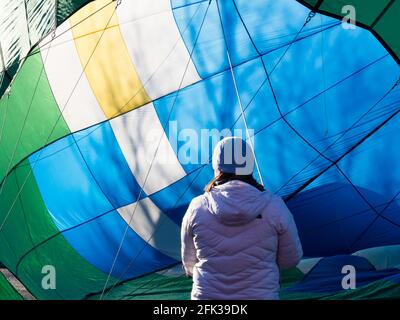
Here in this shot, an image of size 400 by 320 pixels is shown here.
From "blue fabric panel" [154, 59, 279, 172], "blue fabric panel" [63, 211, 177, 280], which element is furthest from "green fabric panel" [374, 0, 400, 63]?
"blue fabric panel" [63, 211, 177, 280]

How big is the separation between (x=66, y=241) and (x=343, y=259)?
127cm

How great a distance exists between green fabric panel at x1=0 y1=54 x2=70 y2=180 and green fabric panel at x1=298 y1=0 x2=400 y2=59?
1.22 metres

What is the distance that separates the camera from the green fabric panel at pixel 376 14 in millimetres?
3225

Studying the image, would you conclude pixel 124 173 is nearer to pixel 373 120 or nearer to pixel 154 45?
pixel 154 45

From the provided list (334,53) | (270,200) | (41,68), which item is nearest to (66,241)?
(41,68)

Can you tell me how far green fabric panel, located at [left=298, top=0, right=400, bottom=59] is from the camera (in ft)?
10.6

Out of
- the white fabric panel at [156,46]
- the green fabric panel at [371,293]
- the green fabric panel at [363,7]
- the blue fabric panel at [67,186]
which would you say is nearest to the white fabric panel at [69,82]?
the blue fabric panel at [67,186]

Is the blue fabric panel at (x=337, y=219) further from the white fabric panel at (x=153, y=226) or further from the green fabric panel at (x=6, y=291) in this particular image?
the green fabric panel at (x=6, y=291)

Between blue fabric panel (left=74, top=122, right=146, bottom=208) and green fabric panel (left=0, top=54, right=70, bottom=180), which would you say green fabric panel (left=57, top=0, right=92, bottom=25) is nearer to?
green fabric panel (left=0, top=54, right=70, bottom=180)

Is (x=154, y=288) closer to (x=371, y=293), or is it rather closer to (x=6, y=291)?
(x=6, y=291)

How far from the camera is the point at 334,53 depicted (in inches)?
129

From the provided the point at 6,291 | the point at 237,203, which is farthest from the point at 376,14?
the point at 6,291

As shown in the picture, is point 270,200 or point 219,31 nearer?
point 270,200
